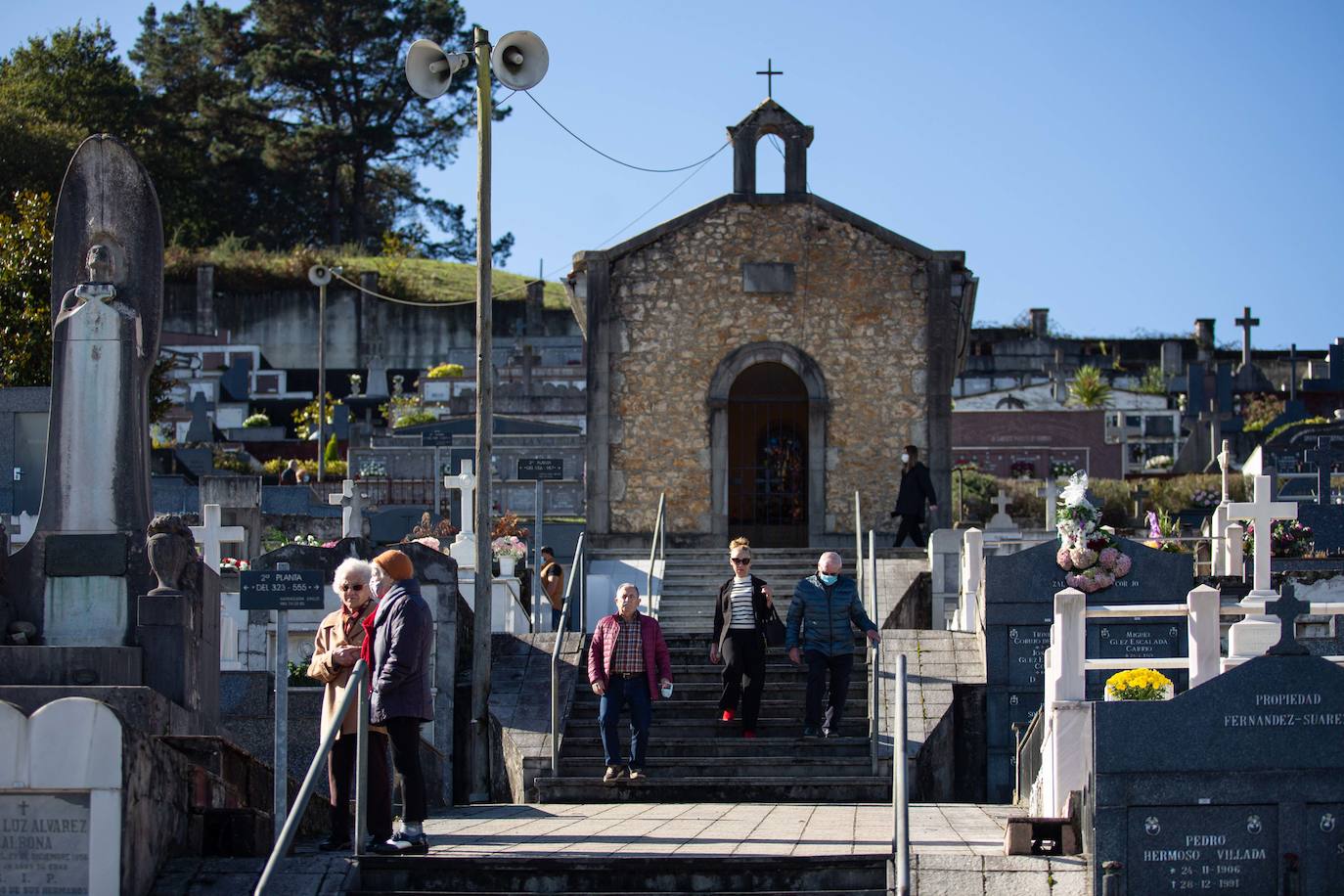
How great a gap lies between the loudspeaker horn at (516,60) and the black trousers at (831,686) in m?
5.37

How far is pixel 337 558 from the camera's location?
59.5ft

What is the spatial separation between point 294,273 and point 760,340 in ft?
148

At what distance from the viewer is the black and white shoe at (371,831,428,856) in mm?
10992

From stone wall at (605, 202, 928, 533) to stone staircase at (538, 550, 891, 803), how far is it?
15.5ft

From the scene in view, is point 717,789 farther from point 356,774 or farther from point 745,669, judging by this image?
point 356,774

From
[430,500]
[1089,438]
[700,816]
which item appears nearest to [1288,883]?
[700,816]

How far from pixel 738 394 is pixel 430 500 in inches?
360

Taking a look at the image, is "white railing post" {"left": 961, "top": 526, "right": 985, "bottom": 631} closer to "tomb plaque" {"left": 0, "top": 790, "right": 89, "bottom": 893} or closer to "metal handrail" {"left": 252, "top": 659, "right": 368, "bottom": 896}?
"metal handrail" {"left": 252, "top": 659, "right": 368, "bottom": 896}

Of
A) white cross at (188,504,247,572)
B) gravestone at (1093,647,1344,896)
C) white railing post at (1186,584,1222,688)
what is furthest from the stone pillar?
gravestone at (1093,647,1344,896)

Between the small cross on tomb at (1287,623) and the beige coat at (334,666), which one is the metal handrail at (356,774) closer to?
the beige coat at (334,666)

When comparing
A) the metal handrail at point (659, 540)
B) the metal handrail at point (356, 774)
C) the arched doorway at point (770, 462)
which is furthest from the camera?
the arched doorway at point (770, 462)

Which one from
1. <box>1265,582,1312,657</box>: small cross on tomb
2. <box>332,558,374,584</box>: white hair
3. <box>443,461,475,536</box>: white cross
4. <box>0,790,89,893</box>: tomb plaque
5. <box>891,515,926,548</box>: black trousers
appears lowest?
<box>0,790,89,893</box>: tomb plaque

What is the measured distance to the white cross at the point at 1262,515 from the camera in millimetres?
17391

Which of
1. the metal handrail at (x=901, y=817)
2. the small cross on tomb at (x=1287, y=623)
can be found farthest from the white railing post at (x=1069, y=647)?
the metal handrail at (x=901, y=817)
